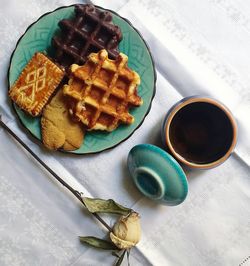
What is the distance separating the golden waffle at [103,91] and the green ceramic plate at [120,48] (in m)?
0.02

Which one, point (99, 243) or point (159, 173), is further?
point (99, 243)

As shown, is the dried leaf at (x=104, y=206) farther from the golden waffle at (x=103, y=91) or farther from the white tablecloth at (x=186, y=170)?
the golden waffle at (x=103, y=91)

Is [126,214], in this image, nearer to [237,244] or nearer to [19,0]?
[237,244]

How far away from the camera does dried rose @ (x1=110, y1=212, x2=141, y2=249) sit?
3.59 feet

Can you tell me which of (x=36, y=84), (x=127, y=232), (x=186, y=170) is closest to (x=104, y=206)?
(x=127, y=232)

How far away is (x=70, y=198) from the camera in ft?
3.82

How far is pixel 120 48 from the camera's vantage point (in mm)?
1097

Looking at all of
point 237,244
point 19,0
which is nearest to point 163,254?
point 237,244

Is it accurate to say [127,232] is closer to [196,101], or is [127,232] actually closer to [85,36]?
[196,101]

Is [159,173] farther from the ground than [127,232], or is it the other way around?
[159,173]

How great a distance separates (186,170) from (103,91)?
27 cm

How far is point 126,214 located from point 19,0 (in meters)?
0.56

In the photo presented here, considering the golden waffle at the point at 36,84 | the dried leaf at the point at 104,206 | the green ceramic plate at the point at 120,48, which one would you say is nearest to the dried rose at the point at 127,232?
the dried leaf at the point at 104,206

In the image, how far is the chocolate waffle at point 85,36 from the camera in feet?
3.46
